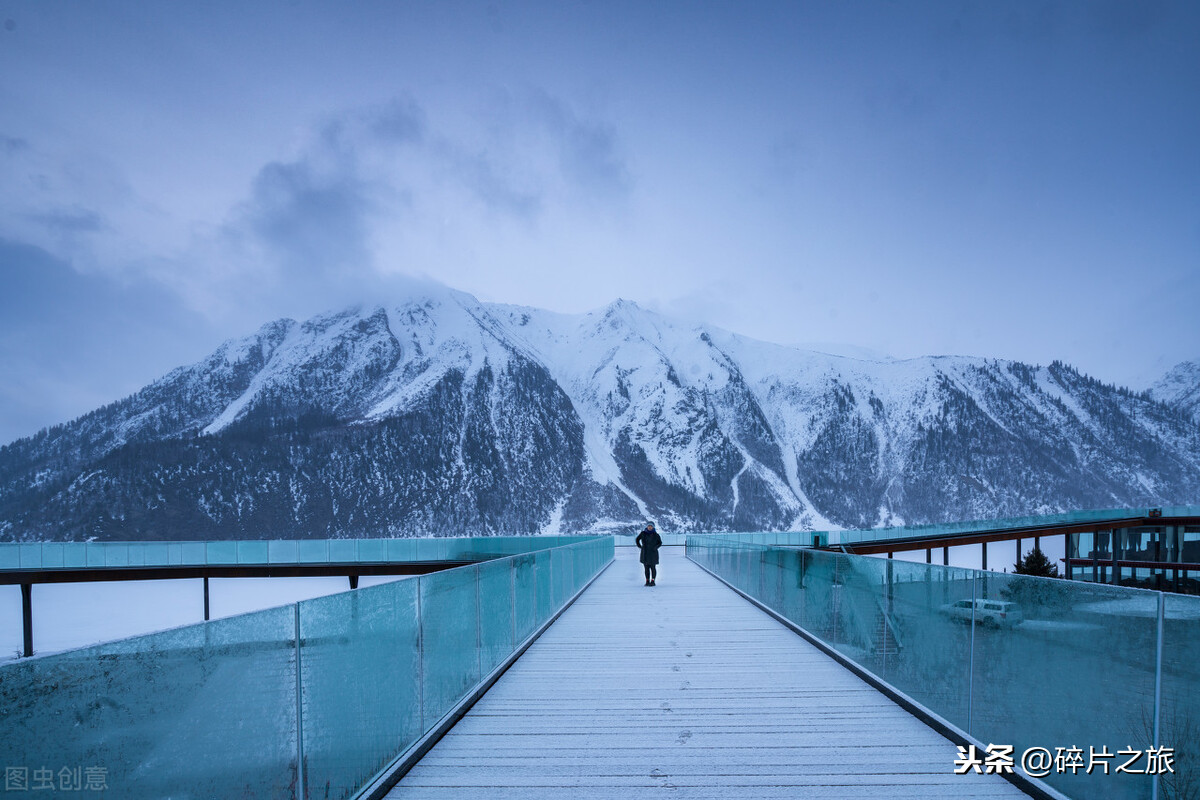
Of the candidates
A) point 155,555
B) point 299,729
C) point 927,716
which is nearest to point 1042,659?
point 927,716

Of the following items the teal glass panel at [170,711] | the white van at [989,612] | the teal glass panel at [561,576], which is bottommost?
the teal glass panel at [561,576]

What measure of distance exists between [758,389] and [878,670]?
142 meters

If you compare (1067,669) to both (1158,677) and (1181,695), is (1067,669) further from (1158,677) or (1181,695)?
(1181,695)

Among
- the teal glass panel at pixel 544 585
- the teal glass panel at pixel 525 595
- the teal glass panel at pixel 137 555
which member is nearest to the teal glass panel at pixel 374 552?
the teal glass panel at pixel 137 555

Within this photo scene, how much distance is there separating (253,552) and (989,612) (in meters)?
38.5

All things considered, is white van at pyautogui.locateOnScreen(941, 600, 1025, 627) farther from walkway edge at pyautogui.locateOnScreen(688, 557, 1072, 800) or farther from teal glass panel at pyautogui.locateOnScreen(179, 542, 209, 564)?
teal glass panel at pyautogui.locateOnScreen(179, 542, 209, 564)

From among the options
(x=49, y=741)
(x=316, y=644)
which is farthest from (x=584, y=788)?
(x=49, y=741)

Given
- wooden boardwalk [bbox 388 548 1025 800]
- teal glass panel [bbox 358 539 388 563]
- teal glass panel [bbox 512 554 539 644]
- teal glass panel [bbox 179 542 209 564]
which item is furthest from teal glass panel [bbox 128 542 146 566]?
wooden boardwalk [bbox 388 548 1025 800]

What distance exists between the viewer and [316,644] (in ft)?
13.8

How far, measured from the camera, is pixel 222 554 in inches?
1499

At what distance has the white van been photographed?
507cm

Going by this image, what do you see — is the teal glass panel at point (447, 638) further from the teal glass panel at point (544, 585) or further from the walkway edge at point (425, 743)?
the teal glass panel at point (544, 585)

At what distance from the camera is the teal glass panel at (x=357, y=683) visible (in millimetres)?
4148

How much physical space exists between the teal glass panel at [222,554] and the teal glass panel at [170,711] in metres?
38.0
